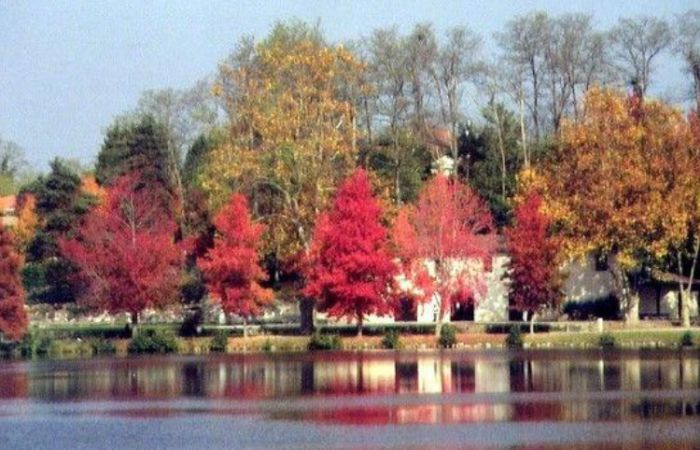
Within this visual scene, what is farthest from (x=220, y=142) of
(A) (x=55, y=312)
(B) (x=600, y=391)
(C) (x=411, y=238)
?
(B) (x=600, y=391)

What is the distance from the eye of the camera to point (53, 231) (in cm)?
9800

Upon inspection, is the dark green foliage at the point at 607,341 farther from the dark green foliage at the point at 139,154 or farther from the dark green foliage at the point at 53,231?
the dark green foliage at the point at 139,154

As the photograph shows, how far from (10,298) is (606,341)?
88.3ft

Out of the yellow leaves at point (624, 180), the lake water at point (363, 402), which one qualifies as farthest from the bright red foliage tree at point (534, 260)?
the lake water at point (363, 402)

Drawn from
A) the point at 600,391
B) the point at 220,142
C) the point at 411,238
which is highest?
the point at 220,142

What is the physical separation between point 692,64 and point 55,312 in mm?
38998

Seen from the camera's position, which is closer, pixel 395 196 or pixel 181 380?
pixel 181 380

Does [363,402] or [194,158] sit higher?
[194,158]

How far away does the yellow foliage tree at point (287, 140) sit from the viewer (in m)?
77.8

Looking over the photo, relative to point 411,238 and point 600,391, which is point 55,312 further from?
point 600,391

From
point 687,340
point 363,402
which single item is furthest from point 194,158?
point 363,402

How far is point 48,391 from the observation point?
56.1m

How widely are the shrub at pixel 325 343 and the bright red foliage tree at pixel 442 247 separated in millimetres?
5199

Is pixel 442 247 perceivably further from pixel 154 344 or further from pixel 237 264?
pixel 154 344
